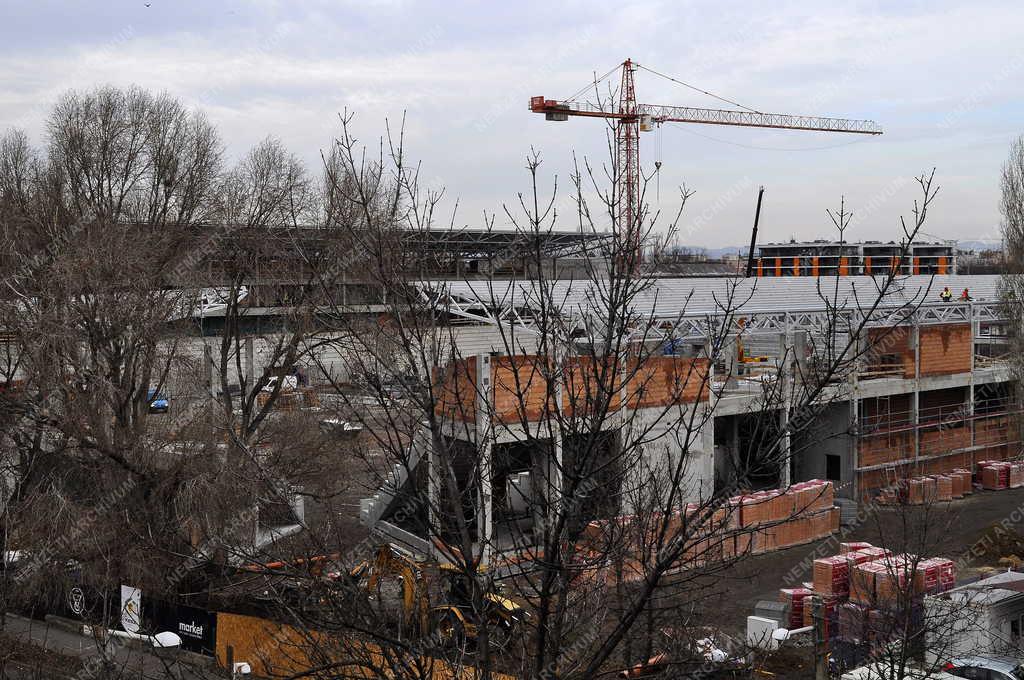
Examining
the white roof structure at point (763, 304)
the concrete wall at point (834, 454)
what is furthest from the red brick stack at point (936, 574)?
the concrete wall at point (834, 454)

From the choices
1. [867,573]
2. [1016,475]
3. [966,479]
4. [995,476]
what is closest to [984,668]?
[867,573]

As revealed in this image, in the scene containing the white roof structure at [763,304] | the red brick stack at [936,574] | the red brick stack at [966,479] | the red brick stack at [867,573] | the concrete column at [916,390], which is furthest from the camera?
the concrete column at [916,390]

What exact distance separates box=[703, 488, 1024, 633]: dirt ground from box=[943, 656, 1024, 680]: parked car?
2.33 m

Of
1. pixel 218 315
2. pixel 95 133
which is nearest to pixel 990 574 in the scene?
pixel 218 315

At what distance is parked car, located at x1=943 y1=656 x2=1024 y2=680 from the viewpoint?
10.1m

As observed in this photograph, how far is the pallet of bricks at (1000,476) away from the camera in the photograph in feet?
75.1

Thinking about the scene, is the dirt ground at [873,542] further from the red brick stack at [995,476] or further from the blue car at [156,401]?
the blue car at [156,401]

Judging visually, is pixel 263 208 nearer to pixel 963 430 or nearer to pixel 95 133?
pixel 95 133

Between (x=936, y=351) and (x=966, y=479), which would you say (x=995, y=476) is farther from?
(x=936, y=351)

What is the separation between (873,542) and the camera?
58.9ft

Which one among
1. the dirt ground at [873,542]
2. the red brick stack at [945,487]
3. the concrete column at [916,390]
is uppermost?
the concrete column at [916,390]

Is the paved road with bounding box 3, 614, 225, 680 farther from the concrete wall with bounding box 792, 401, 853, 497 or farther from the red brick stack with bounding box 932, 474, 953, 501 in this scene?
the red brick stack with bounding box 932, 474, 953, 501

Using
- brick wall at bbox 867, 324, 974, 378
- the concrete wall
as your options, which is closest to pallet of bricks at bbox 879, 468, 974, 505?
the concrete wall

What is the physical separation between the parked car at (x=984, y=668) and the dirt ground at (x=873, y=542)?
2.33 metres
